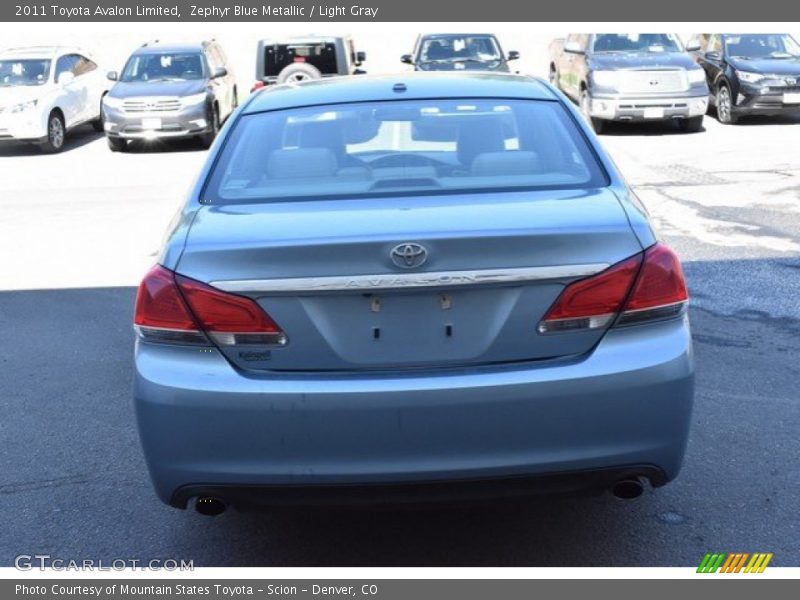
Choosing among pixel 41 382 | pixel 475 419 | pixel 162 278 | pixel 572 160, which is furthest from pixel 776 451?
pixel 41 382

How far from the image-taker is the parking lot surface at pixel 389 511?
13.7 feet

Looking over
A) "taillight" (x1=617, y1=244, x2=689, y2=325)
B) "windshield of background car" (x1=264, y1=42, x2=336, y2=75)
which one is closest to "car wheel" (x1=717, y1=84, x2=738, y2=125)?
"windshield of background car" (x1=264, y1=42, x2=336, y2=75)

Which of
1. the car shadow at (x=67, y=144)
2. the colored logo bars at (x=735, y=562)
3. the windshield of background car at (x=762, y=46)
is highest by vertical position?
the colored logo bars at (x=735, y=562)

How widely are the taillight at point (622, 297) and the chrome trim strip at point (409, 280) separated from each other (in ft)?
0.31

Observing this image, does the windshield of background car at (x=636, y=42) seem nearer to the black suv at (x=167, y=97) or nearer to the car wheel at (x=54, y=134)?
the black suv at (x=167, y=97)

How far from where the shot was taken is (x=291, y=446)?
3.45m

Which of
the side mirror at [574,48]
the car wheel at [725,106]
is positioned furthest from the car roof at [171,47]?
the car wheel at [725,106]

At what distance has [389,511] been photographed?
11.8ft

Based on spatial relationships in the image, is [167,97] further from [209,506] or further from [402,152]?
[209,506]

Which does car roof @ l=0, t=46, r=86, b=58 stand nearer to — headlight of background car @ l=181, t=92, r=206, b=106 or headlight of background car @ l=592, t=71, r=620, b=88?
headlight of background car @ l=181, t=92, r=206, b=106

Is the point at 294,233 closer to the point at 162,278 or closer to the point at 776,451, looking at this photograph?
the point at 162,278

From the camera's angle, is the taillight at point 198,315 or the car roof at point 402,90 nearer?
the taillight at point 198,315

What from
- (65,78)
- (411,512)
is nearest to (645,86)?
(65,78)

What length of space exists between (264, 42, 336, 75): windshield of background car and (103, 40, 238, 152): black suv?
35.7 inches
